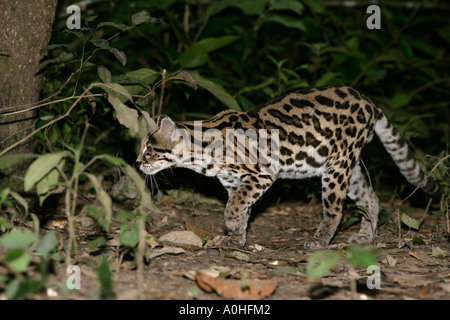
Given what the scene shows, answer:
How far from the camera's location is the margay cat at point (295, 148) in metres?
5.55

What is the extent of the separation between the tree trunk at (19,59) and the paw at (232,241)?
6.62 feet

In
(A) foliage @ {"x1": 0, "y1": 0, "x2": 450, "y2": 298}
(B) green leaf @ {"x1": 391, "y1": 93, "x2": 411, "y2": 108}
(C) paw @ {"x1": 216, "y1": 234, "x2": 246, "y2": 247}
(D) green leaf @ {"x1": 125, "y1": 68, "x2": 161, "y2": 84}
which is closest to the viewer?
(A) foliage @ {"x1": 0, "y1": 0, "x2": 450, "y2": 298}

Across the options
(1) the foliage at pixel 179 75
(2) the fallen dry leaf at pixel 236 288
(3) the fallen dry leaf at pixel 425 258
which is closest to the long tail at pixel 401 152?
(1) the foliage at pixel 179 75

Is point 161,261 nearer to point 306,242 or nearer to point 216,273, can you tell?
point 216,273

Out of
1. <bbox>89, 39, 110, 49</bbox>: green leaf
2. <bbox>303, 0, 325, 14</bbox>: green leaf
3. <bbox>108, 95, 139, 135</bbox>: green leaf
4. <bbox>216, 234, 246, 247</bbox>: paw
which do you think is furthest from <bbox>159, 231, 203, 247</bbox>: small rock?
<bbox>303, 0, 325, 14</bbox>: green leaf

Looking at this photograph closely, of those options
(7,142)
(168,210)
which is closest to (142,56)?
(168,210)

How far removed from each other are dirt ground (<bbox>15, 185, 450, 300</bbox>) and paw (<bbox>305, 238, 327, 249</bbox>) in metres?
0.09

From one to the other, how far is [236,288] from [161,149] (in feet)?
7.95

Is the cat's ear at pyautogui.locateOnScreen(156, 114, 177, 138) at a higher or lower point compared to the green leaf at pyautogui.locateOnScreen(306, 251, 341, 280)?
higher

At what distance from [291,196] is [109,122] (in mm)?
2699

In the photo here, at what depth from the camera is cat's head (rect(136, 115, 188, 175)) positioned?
5.54m

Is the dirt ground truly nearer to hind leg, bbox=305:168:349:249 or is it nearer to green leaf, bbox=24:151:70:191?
hind leg, bbox=305:168:349:249

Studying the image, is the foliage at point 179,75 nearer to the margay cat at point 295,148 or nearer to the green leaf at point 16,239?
the margay cat at point 295,148

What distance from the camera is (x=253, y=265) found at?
4.50 m
